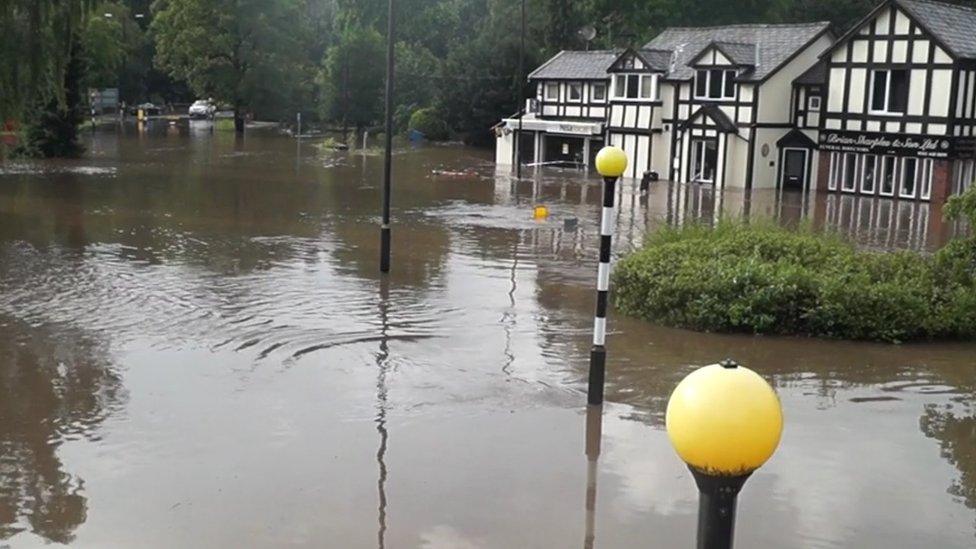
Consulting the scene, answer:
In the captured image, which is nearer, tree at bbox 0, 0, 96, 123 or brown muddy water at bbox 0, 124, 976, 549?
brown muddy water at bbox 0, 124, 976, 549

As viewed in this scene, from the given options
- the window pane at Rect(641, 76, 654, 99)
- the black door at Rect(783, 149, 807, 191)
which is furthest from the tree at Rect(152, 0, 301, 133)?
the black door at Rect(783, 149, 807, 191)

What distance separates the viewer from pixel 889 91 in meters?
37.4

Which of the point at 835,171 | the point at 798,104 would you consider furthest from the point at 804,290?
the point at 798,104

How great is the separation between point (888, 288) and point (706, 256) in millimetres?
2639

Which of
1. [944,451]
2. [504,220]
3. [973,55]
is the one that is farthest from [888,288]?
[973,55]

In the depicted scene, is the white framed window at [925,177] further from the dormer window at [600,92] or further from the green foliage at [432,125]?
the green foliage at [432,125]

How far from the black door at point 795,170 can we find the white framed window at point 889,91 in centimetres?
390

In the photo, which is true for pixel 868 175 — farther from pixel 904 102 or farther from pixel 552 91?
pixel 552 91

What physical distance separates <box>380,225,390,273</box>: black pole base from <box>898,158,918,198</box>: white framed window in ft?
80.7

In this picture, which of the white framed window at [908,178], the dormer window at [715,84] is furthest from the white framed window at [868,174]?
the dormer window at [715,84]

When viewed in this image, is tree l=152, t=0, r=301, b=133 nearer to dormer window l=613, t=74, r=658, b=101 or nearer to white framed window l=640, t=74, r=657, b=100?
dormer window l=613, t=74, r=658, b=101

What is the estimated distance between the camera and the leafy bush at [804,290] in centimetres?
1397

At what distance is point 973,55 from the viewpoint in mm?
35344

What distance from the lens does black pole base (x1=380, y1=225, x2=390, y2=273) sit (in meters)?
18.3
